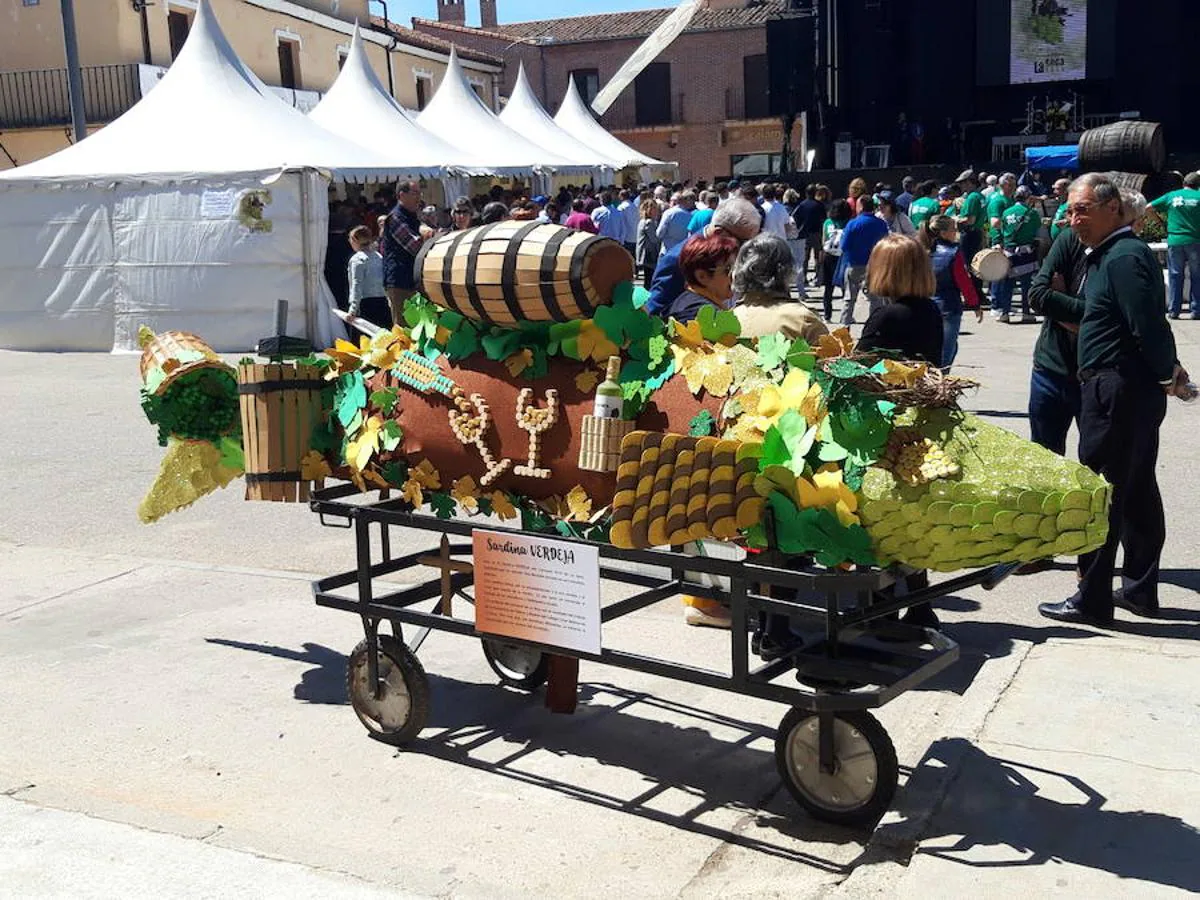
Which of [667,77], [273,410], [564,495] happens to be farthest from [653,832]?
[667,77]

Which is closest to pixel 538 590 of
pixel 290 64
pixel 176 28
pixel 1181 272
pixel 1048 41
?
pixel 1181 272

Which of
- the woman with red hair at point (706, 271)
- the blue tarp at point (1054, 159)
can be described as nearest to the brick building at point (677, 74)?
the blue tarp at point (1054, 159)

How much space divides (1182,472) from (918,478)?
221 inches

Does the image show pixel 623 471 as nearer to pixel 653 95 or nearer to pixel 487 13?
pixel 653 95

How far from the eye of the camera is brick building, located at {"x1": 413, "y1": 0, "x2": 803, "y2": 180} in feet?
170

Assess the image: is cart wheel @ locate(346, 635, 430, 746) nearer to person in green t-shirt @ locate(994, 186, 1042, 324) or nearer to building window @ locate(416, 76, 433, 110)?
person in green t-shirt @ locate(994, 186, 1042, 324)

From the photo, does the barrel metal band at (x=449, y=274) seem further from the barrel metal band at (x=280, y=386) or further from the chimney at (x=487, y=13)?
the chimney at (x=487, y=13)

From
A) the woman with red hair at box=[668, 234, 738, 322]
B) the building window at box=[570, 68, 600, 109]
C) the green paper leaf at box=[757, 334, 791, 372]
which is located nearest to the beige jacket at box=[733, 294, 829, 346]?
the woman with red hair at box=[668, 234, 738, 322]

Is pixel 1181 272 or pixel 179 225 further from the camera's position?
pixel 179 225

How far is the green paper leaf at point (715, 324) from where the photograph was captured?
13.3ft

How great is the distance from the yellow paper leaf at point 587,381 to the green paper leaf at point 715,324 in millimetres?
375

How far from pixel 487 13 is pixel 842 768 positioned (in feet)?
201

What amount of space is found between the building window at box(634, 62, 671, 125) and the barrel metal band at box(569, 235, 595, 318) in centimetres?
5094

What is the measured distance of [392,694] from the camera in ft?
15.7
